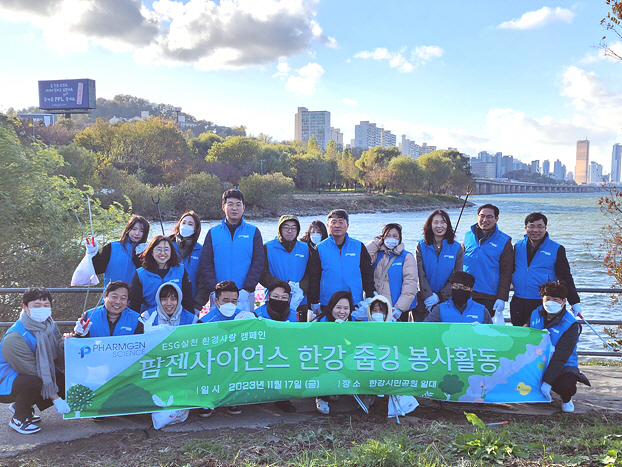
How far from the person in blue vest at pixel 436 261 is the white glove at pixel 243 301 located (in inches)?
78.3

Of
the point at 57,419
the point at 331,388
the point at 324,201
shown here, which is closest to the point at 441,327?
the point at 331,388

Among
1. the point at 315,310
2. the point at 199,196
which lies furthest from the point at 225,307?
the point at 199,196

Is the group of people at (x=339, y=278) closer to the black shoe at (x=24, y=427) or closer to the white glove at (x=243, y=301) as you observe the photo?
the white glove at (x=243, y=301)

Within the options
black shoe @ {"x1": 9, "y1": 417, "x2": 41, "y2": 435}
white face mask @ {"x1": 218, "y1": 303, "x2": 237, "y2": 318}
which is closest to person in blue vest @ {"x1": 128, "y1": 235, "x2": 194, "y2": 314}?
white face mask @ {"x1": 218, "y1": 303, "x2": 237, "y2": 318}

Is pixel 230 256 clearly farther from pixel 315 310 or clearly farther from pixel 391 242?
pixel 391 242

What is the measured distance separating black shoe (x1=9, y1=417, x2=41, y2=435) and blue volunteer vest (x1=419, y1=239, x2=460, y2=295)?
4.26m

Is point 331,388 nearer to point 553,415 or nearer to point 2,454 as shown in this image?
point 553,415

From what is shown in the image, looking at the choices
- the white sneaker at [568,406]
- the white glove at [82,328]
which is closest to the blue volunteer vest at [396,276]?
the white sneaker at [568,406]

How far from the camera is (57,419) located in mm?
4859

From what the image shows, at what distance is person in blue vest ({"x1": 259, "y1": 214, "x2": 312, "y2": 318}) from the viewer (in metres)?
5.93

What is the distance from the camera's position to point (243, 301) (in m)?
5.65

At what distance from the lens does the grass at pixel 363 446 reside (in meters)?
3.86

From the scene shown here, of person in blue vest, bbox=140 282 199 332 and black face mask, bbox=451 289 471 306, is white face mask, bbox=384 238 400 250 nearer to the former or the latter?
black face mask, bbox=451 289 471 306

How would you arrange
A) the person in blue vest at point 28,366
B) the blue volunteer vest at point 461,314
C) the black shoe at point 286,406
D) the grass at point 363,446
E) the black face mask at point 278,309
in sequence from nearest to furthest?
the grass at point 363,446 < the person in blue vest at point 28,366 < the black shoe at point 286,406 < the black face mask at point 278,309 < the blue volunteer vest at point 461,314
